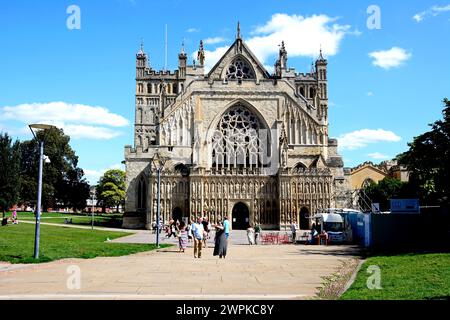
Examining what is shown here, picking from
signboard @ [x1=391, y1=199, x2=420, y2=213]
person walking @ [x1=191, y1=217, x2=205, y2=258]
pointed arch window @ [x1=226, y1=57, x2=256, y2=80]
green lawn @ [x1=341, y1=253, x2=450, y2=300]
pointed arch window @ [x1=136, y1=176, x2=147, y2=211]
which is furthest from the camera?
pointed arch window @ [x1=226, y1=57, x2=256, y2=80]

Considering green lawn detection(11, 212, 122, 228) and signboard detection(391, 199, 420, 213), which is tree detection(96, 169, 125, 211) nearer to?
green lawn detection(11, 212, 122, 228)

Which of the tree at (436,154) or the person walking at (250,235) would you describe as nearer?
the tree at (436,154)

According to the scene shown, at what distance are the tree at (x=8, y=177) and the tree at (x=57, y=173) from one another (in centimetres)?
1630

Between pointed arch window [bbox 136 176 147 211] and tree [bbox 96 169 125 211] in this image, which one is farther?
tree [bbox 96 169 125 211]

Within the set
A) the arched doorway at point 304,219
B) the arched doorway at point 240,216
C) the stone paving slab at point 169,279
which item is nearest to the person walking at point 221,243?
the stone paving slab at point 169,279

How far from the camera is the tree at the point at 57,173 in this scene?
79.1 meters

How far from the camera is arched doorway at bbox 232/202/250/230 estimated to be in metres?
52.5

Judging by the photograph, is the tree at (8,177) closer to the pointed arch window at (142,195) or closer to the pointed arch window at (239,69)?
the pointed arch window at (142,195)

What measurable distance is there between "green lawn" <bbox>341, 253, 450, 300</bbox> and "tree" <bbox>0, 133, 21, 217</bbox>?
5496cm

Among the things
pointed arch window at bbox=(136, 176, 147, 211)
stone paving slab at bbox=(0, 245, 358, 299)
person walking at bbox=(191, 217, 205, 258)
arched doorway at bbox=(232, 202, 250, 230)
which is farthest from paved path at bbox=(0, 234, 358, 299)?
pointed arch window at bbox=(136, 176, 147, 211)

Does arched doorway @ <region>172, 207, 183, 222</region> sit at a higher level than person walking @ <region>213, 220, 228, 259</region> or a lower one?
higher

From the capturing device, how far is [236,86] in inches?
2179
